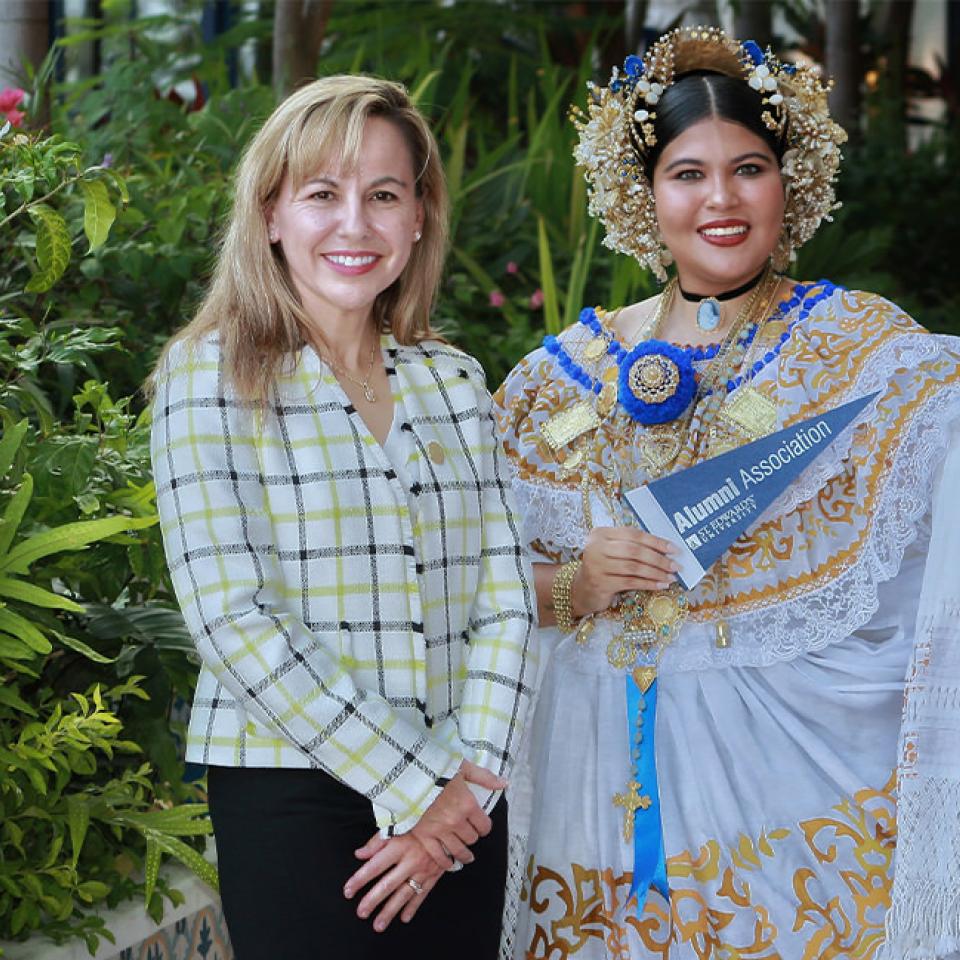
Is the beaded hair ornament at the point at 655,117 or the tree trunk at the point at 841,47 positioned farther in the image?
the tree trunk at the point at 841,47

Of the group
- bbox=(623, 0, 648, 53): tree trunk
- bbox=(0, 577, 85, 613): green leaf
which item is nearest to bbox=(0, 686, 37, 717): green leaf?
bbox=(0, 577, 85, 613): green leaf

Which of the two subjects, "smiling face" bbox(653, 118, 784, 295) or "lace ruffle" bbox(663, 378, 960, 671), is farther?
"smiling face" bbox(653, 118, 784, 295)

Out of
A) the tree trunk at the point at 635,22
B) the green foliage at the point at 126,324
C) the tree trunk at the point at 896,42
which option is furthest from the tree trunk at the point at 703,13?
the tree trunk at the point at 896,42

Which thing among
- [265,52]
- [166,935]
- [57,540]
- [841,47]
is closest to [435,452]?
[57,540]

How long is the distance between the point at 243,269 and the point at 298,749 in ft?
2.15

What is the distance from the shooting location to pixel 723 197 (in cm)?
274

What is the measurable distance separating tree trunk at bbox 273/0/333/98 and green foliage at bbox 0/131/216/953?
7.78ft

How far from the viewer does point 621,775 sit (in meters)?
2.67

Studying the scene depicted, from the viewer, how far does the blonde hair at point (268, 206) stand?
218cm

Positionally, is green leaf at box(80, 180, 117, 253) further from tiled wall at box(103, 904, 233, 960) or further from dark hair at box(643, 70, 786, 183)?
tiled wall at box(103, 904, 233, 960)

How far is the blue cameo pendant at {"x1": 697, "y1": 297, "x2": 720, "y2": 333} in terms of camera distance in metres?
2.84

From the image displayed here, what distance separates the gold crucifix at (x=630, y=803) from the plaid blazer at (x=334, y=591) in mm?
450

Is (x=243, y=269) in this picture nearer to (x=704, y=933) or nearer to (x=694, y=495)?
(x=694, y=495)

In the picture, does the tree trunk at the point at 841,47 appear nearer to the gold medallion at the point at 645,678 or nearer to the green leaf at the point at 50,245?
the green leaf at the point at 50,245
